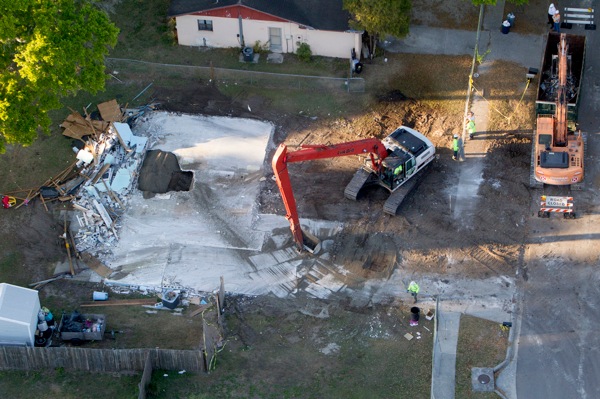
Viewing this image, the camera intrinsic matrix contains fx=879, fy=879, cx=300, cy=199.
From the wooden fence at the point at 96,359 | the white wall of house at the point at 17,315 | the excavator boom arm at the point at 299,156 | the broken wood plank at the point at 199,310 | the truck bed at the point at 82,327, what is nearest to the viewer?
the wooden fence at the point at 96,359

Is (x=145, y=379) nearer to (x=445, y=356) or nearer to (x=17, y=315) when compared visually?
(x=17, y=315)

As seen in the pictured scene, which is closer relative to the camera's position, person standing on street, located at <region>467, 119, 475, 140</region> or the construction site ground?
the construction site ground

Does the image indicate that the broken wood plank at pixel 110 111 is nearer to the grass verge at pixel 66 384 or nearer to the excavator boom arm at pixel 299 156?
the excavator boom arm at pixel 299 156

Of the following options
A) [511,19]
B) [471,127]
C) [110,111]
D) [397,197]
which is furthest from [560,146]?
[110,111]

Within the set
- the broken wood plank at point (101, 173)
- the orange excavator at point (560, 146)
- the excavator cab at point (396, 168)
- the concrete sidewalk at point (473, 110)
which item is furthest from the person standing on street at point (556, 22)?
the broken wood plank at point (101, 173)

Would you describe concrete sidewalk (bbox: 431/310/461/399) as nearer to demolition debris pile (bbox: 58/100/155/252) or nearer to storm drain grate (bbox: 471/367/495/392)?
storm drain grate (bbox: 471/367/495/392)

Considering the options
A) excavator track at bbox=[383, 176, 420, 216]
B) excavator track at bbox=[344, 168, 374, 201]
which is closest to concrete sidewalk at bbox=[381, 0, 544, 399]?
excavator track at bbox=[383, 176, 420, 216]

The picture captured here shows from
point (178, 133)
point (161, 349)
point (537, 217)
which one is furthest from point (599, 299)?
point (178, 133)
